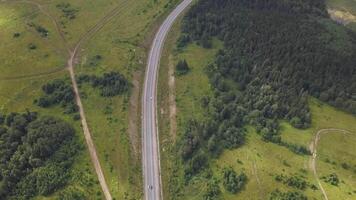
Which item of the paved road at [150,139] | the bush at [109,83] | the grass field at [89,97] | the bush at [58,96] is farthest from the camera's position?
the bush at [109,83]


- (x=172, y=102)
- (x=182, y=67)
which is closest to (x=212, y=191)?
(x=172, y=102)

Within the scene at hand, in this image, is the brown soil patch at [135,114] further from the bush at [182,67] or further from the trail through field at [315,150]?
the trail through field at [315,150]

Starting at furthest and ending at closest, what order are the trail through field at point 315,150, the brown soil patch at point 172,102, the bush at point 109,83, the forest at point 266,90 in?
the bush at point 109,83, the brown soil patch at point 172,102, the forest at point 266,90, the trail through field at point 315,150

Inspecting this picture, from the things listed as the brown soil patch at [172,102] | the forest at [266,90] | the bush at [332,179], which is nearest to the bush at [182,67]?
the brown soil patch at [172,102]

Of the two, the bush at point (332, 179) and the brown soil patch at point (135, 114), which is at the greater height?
the brown soil patch at point (135, 114)

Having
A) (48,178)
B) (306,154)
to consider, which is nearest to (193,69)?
(306,154)

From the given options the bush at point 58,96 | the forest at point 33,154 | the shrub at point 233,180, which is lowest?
the shrub at point 233,180
